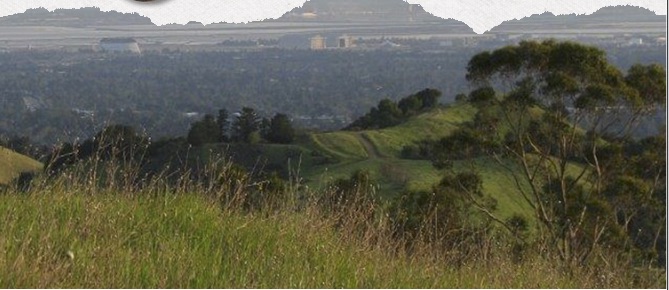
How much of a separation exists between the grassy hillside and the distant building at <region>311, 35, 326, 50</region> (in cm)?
139

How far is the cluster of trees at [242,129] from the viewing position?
1490cm

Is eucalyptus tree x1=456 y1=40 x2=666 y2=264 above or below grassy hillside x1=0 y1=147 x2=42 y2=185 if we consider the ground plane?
below

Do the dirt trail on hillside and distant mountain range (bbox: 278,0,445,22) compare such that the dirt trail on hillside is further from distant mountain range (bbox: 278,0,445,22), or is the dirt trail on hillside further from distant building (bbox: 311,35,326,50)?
distant mountain range (bbox: 278,0,445,22)

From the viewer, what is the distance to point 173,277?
2.80m

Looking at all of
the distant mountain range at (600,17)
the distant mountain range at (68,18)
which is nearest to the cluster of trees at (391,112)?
the distant mountain range at (600,17)

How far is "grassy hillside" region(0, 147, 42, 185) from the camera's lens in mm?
4414

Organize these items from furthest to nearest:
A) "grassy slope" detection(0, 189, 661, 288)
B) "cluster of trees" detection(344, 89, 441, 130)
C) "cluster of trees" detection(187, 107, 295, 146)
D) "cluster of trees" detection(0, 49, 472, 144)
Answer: "cluster of trees" detection(344, 89, 441, 130)
"cluster of trees" detection(187, 107, 295, 146)
"cluster of trees" detection(0, 49, 472, 144)
"grassy slope" detection(0, 189, 661, 288)

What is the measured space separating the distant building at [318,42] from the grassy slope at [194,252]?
4.86 feet

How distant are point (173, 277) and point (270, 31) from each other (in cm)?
114

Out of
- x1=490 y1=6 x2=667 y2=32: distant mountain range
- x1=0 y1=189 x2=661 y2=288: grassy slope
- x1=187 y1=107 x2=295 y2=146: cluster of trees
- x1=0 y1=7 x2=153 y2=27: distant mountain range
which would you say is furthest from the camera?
x1=187 y1=107 x2=295 y2=146: cluster of trees

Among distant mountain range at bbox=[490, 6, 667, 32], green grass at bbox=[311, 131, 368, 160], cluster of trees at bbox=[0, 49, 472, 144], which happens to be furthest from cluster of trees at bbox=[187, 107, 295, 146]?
distant mountain range at bbox=[490, 6, 667, 32]

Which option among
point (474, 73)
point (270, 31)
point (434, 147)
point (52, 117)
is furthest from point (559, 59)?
point (270, 31)

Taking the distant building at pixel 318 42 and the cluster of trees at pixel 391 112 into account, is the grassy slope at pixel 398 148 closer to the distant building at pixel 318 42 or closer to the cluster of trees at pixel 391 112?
the cluster of trees at pixel 391 112

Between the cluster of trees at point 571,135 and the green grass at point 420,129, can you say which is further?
the green grass at point 420,129
